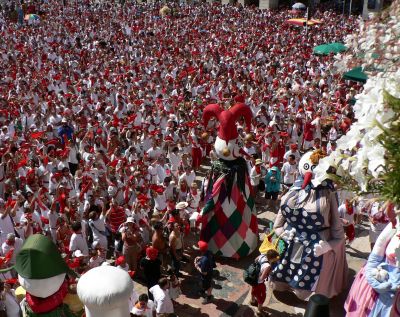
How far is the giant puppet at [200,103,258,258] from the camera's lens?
24.8 ft

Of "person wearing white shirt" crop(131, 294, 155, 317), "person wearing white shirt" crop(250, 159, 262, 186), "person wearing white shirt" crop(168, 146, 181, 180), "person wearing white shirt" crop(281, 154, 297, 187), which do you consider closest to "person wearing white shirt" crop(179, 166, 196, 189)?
"person wearing white shirt" crop(168, 146, 181, 180)

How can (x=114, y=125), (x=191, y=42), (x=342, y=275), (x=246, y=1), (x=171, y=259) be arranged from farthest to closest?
(x=246, y=1) < (x=191, y=42) < (x=114, y=125) < (x=171, y=259) < (x=342, y=275)

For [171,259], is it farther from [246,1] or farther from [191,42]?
[246,1]

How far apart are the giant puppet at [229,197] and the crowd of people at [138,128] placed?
1.47ft

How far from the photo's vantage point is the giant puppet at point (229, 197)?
757 cm

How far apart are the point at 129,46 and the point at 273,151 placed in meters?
14.0

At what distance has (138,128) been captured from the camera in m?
11.6

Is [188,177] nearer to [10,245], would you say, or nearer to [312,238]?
[312,238]

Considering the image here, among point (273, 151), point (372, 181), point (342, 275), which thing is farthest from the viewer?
point (273, 151)

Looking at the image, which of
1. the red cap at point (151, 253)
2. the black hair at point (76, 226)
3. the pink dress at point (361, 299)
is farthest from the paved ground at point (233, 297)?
the black hair at point (76, 226)

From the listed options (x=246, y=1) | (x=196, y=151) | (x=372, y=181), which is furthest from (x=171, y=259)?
(x=246, y=1)

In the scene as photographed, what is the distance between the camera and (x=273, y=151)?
1037cm

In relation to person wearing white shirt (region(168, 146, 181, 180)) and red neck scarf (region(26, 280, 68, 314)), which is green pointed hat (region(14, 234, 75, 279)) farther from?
person wearing white shirt (region(168, 146, 181, 180))

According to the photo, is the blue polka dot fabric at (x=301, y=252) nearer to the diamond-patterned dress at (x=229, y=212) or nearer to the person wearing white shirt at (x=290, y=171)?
the diamond-patterned dress at (x=229, y=212)
